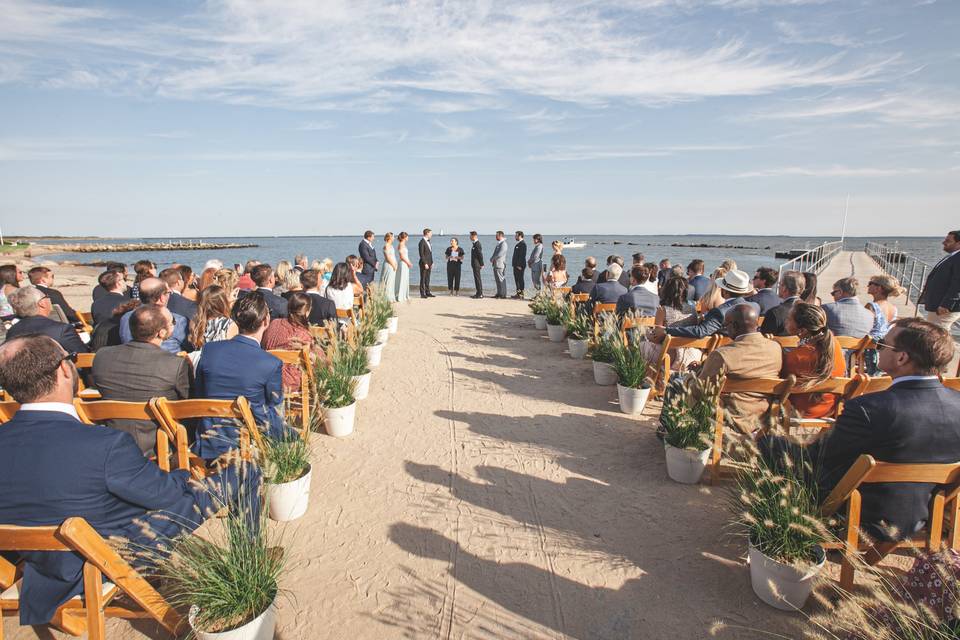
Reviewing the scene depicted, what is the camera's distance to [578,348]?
7.59 meters

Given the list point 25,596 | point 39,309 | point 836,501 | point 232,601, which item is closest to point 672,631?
point 836,501

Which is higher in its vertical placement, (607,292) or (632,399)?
(607,292)

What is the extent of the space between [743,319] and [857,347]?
82.7 inches

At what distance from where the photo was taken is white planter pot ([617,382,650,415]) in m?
5.29

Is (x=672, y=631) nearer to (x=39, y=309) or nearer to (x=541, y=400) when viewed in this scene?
(x=541, y=400)

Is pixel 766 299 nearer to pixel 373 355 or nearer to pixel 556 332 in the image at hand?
pixel 556 332

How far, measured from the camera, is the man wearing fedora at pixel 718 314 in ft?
16.1

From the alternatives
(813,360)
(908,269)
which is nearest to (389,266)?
(813,360)

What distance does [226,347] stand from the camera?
3480mm

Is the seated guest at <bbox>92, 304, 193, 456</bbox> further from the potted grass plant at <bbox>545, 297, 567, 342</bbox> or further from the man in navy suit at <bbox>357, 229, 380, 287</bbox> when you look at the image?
the man in navy suit at <bbox>357, 229, 380, 287</bbox>

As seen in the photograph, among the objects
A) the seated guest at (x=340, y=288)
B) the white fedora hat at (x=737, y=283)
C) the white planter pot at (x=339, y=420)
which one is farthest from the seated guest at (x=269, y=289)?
the white fedora hat at (x=737, y=283)

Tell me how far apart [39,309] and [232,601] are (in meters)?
4.08

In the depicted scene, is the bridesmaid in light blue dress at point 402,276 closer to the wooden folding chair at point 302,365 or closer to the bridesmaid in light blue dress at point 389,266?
A: the bridesmaid in light blue dress at point 389,266

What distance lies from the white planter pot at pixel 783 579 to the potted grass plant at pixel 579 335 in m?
4.71
